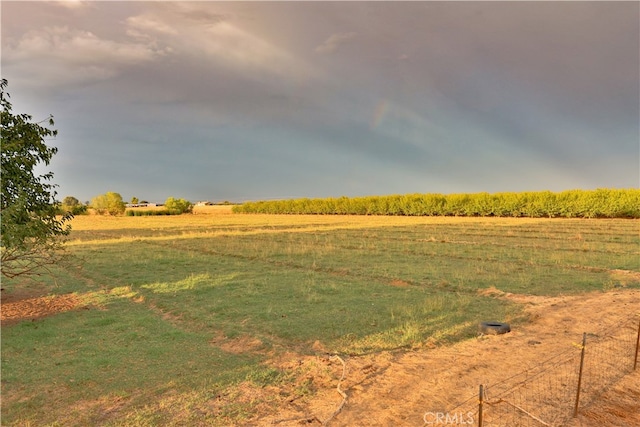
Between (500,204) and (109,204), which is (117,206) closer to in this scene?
(109,204)

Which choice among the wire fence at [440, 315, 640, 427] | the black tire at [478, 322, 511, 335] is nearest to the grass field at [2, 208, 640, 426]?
the black tire at [478, 322, 511, 335]

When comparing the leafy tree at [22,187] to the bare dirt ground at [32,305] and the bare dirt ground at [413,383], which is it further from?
the bare dirt ground at [413,383]

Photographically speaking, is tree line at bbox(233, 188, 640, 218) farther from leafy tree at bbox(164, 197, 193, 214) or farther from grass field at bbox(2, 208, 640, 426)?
leafy tree at bbox(164, 197, 193, 214)

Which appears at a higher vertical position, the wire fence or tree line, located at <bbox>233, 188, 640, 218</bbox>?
tree line, located at <bbox>233, 188, 640, 218</bbox>

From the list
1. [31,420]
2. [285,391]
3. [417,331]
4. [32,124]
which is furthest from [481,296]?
[32,124]

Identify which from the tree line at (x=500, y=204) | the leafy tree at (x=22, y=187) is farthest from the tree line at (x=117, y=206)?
the leafy tree at (x=22, y=187)

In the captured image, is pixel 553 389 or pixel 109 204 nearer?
pixel 553 389

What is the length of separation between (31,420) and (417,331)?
21.9ft

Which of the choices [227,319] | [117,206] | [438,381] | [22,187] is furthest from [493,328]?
[117,206]

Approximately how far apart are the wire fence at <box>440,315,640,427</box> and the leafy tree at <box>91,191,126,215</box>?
11122 centimetres

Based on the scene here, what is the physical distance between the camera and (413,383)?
19.8ft

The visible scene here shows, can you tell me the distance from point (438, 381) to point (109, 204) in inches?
4422

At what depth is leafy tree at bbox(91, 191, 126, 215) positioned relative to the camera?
10312 centimetres

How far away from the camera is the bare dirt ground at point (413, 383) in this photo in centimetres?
518
